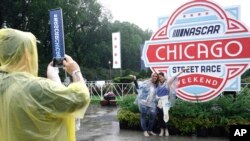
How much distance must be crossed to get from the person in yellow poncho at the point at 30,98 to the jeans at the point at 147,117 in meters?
6.76

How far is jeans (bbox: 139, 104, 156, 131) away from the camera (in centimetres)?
902

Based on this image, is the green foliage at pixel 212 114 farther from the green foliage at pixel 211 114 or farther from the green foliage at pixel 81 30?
the green foliage at pixel 81 30

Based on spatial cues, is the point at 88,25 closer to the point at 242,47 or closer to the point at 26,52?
the point at 242,47

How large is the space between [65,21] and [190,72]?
24.9 m

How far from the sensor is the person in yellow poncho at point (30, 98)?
2125 mm

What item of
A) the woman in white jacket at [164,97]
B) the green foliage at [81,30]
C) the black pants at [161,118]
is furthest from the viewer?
the green foliage at [81,30]

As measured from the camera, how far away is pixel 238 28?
9.10 meters

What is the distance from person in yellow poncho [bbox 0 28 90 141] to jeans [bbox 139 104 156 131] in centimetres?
676

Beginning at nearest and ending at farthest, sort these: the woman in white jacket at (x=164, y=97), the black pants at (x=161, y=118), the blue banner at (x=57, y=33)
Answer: the woman in white jacket at (x=164, y=97) < the black pants at (x=161, y=118) < the blue banner at (x=57, y=33)

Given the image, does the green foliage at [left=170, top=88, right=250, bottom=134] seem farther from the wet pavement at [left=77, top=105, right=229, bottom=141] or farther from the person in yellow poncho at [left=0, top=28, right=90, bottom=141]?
the person in yellow poncho at [left=0, top=28, right=90, bottom=141]

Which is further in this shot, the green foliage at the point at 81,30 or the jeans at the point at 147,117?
the green foliage at the point at 81,30

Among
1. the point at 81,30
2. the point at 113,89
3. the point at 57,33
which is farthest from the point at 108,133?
the point at 81,30

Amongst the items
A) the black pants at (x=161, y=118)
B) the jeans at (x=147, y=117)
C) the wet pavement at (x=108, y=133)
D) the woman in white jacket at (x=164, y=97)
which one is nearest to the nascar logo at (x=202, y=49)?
the woman in white jacket at (x=164, y=97)

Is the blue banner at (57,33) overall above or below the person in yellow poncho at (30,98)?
above
